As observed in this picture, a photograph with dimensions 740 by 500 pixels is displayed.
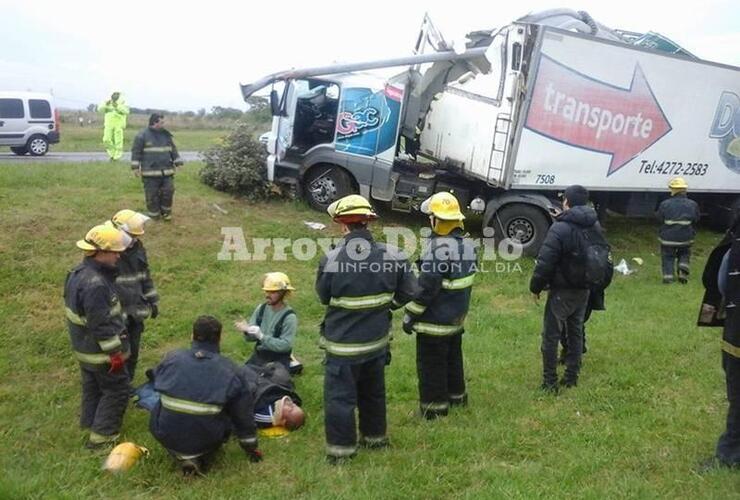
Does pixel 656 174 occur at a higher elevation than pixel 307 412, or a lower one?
higher

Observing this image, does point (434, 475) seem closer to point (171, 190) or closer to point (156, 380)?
point (156, 380)

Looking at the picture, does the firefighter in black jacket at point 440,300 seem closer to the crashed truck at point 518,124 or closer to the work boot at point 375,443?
the work boot at point 375,443

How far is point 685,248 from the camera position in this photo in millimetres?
9297

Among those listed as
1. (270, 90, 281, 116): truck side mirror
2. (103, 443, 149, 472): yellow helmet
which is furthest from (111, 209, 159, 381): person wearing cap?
(270, 90, 281, 116): truck side mirror

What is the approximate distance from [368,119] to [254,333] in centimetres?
623

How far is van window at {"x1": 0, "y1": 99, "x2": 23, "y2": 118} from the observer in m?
17.9

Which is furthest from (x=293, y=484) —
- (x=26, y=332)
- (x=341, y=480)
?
(x=26, y=332)

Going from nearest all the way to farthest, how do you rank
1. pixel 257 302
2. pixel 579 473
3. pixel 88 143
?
pixel 579 473 < pixel 257 302 < pixel 88 143

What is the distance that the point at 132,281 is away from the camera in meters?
5.21

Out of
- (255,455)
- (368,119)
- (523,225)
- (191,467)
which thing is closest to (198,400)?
(191,467)

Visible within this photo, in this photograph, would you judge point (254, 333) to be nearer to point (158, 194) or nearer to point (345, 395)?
point (345, 395)

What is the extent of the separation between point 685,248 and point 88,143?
67.5 feet

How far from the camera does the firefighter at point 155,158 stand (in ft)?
30.2

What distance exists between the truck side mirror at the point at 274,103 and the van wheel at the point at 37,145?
34.8 ft
